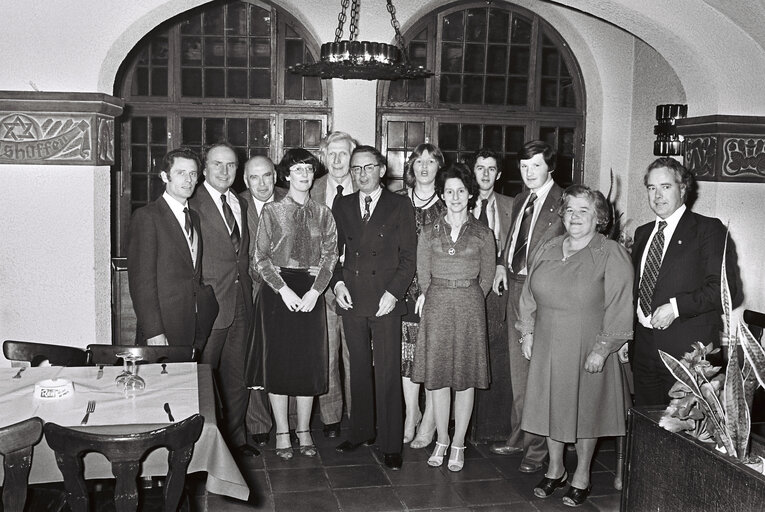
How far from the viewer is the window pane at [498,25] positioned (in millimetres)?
6785

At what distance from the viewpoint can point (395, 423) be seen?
439 cm

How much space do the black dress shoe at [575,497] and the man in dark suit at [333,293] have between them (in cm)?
144

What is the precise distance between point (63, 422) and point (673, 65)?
4.21 m

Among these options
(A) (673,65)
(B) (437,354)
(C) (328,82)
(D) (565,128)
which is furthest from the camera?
(D) (565,128)

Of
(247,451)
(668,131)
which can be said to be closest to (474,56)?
(668,131)

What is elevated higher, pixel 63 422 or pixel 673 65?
pixel 673 65

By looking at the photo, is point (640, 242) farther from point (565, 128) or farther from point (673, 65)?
point (565, 128)

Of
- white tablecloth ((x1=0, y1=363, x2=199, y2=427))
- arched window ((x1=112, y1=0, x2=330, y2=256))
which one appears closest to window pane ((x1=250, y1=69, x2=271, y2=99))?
arched window ((x1=112, y1=0, x2=330, y2=256))

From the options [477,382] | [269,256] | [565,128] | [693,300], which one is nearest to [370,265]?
[269,256]

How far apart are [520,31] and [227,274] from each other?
3.86 meters

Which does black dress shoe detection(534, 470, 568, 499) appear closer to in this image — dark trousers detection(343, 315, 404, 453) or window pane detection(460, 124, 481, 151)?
dark trousers detection(343, 315, 404, 453)

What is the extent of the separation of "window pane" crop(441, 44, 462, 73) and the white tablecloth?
419 cm

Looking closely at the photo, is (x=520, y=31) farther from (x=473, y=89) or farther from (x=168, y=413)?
(x=168, y=413)

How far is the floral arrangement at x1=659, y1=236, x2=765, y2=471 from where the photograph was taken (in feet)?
8.09
